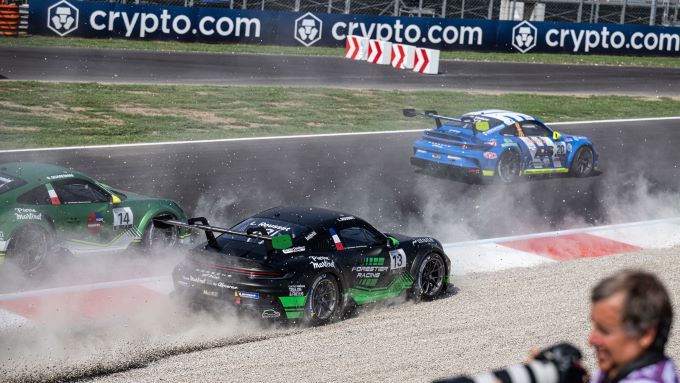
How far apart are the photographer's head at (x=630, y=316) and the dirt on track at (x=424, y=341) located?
553cm

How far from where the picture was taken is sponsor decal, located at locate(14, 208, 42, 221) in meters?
12.0

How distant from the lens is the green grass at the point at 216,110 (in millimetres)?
22422

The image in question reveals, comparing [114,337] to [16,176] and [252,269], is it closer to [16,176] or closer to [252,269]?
[252,269]

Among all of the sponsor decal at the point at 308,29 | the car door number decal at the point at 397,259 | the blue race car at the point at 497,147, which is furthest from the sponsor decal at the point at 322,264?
the sponsor decal at the point at 308,29

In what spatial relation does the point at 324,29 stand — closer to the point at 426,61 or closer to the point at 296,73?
the point at 426,61

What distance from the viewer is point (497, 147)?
1970 cm

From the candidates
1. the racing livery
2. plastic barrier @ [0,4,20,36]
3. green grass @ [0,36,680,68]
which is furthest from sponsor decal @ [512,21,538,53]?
the racing livery

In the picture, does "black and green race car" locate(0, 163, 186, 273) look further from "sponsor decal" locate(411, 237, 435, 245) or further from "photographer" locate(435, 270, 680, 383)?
"photographer" locate(435, 270, 680, 383)

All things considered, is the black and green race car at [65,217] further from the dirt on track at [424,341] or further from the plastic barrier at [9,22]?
the plastic barrier at [9,22]

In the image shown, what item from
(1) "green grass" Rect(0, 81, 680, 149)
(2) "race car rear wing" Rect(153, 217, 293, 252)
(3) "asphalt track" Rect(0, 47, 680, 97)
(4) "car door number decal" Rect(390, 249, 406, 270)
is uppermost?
(3) "asphalt track" Rect(0, 47, 680, 97)

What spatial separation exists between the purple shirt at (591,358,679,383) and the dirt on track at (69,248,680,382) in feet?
17.9

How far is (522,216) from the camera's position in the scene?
1770 cm

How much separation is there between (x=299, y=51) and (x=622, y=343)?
36.3 metres

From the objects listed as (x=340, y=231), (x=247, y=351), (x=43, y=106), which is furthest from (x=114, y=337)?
(x=43, y=106)
